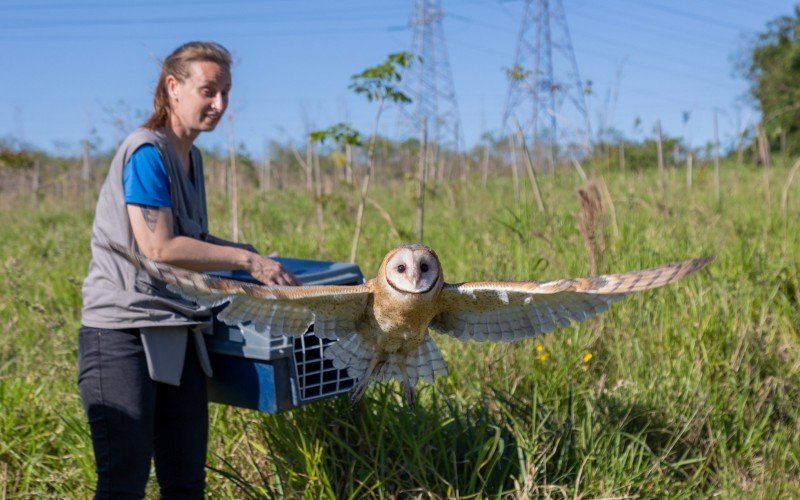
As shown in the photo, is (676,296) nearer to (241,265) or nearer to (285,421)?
(285,421)

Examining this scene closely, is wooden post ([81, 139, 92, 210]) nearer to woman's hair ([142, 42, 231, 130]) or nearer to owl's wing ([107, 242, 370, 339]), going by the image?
woman's hair ([142, 42, 231, 130])

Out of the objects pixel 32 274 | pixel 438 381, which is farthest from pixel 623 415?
pixel 32 274

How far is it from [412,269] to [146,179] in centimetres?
86

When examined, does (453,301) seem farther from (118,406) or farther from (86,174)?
(86,174)

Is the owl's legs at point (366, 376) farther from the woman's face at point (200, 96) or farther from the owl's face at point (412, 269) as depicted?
the woman's face at point (200, 96)

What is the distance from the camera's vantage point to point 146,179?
230 centimetres

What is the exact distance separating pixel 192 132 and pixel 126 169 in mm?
313

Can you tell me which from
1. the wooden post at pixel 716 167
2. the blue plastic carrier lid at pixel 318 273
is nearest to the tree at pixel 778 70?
the wooden post at pixel 716 167

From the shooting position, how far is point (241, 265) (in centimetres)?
237

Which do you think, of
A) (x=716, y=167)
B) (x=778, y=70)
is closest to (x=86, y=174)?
(x=716, y=167)

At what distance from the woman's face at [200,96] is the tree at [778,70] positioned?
2138cm

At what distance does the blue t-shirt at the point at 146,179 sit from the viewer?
90.0 inches

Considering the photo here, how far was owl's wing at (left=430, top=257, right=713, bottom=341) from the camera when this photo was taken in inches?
81.0

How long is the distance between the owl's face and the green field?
2.73 feet
